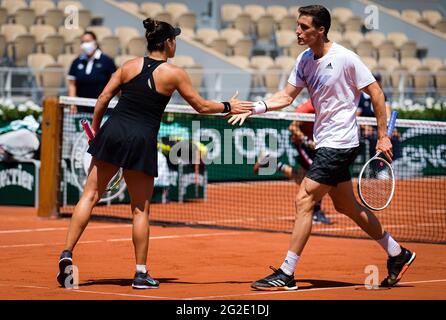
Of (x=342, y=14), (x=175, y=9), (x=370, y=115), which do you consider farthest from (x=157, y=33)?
(x=342, y=14)

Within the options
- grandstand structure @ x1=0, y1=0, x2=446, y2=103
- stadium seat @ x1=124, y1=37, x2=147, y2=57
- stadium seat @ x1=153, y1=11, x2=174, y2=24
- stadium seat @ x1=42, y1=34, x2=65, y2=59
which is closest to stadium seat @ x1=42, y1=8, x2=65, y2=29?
grandstand structure @ x1=0, y1=0, x2=446, y2=103

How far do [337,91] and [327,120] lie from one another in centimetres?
24

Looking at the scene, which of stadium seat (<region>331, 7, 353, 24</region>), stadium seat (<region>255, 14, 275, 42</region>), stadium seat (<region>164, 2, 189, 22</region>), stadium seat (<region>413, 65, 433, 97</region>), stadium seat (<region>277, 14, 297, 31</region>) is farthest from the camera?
stadium seat (<region>331, 7, 353, 24</region>)

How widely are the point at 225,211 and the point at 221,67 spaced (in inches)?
328

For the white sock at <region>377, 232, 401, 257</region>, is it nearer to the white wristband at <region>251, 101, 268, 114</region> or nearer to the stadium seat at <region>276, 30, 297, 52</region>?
the white wristband at <region>251, 101, 268, 114</region>

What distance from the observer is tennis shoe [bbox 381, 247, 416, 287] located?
8.70 m

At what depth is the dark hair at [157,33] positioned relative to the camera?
27.5 feet

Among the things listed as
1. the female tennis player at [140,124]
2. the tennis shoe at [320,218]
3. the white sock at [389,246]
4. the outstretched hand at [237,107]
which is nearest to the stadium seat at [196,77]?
the tennis shoe at [320,218]

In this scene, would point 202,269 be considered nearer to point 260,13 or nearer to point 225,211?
point 225,211

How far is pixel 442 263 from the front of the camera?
10.5 metres

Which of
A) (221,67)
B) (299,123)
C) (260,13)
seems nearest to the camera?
(299,123)

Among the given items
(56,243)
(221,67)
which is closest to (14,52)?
(221,67)

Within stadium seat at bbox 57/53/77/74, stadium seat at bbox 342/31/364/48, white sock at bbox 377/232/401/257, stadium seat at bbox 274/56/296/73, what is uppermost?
stadium seat at bbox 342/31/364/48

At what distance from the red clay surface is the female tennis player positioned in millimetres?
429
